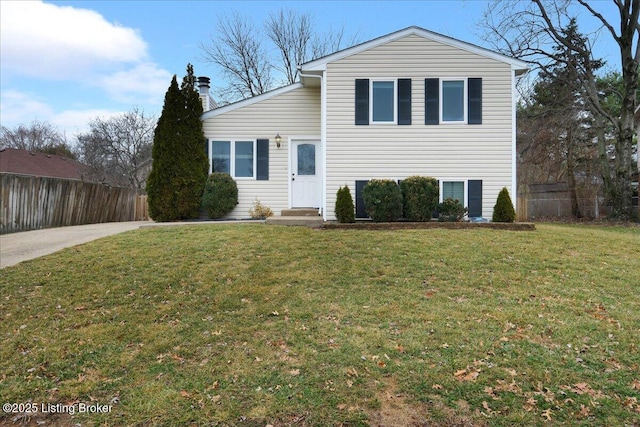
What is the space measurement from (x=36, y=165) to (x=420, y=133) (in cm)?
2565

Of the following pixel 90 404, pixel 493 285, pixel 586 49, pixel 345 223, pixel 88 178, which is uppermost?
pixel 586 49

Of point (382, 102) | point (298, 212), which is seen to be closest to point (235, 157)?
point (298, 212)

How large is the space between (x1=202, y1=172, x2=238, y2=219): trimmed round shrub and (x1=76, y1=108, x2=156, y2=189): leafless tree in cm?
1233

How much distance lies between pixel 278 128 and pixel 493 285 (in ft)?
27.4

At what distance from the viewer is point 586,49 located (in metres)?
15.3

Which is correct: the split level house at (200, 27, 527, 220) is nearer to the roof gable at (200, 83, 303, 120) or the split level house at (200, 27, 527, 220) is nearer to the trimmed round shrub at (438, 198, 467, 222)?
the trimmed round shrub at (438, 198, 467, 222)

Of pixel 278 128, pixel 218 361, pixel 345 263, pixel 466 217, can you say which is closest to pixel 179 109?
pixel 278 128

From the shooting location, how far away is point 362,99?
35.2 ft

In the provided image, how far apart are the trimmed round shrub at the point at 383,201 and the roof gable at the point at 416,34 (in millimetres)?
3737

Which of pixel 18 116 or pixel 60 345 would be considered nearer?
pixel 60 345

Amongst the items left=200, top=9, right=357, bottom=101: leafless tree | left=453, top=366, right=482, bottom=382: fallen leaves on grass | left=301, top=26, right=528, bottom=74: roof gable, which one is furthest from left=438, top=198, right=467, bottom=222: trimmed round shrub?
left=200, top=9, right=357, bottom=101: leafless tree

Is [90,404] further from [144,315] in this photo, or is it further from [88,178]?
[88,178]

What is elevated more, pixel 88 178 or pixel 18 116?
pixel 18 116

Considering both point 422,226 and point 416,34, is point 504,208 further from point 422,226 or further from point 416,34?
point 416,34
